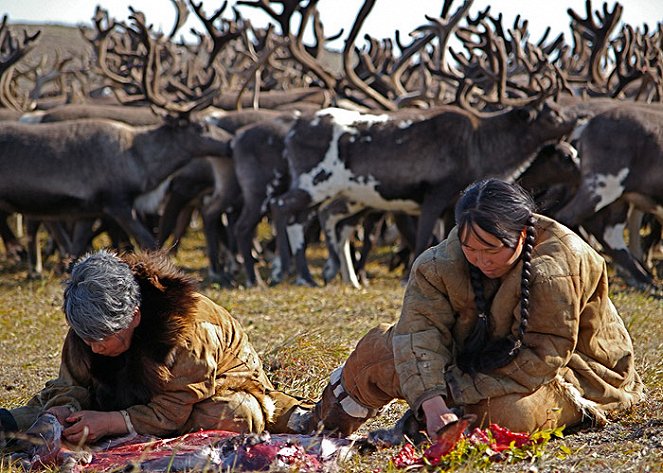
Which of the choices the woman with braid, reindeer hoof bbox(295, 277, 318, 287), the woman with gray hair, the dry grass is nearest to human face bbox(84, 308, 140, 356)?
the woman with gray hair

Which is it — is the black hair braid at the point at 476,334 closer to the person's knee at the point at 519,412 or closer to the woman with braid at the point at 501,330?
the woman with braid at the point at 501,330

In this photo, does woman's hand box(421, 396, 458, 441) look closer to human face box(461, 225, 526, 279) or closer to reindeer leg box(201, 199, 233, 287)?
human face box(461, 225, 526, 279)

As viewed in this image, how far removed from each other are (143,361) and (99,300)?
0.37 meters

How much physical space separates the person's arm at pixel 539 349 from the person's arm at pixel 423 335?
14 cm

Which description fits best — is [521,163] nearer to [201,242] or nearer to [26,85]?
[201,242]

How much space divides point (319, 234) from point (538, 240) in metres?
10.5

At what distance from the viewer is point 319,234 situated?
47.4ft

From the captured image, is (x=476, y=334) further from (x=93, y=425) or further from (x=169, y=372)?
(x=93, y=425)

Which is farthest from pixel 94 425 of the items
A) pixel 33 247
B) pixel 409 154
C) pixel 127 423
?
pixel 33 247

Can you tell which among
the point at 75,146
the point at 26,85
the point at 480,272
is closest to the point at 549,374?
the point at 480,272

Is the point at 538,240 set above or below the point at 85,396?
above

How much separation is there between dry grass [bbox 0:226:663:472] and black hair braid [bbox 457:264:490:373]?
0.45m

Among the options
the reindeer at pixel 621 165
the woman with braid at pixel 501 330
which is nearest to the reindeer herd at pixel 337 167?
the reindeer at pixel 621 165

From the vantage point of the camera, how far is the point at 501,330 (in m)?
4.07
